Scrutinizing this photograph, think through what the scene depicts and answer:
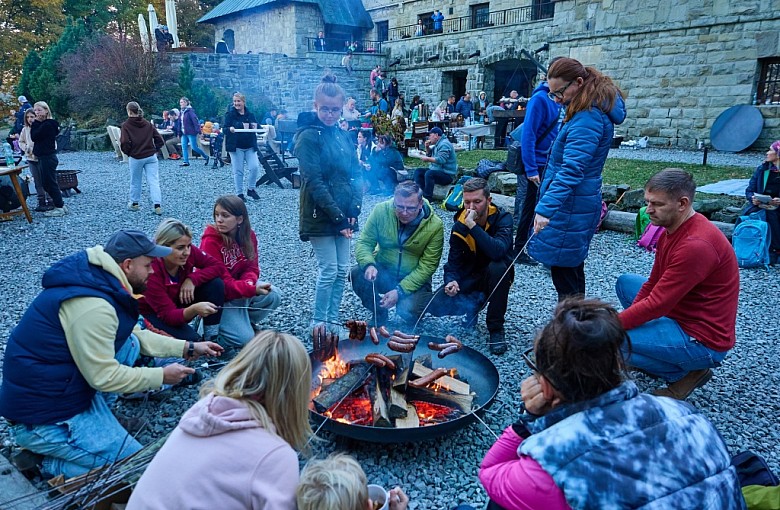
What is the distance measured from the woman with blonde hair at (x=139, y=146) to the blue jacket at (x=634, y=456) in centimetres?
864

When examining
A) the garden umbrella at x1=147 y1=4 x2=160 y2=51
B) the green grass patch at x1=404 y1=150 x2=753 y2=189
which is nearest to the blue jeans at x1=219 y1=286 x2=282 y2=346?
the green grass patch at x1=404 y1=150 x2=753 y2=189

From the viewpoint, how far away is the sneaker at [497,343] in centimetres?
418

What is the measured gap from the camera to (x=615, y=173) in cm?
1042

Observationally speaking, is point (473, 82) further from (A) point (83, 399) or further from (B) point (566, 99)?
(A) point (83, 399)

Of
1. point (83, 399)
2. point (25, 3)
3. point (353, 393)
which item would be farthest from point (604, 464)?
point (25, 3)

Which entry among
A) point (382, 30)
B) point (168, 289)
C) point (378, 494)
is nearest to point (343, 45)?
point (382, 30)

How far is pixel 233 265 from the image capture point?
4164 millimetres

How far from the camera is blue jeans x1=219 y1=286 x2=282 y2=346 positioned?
4.04 meters

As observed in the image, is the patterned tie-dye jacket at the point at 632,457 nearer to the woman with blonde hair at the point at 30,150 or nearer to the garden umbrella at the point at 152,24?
the woman with blonde hair at the point at 30,150

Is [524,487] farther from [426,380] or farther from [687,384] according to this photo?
[687,384]

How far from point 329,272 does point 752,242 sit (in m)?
5.29

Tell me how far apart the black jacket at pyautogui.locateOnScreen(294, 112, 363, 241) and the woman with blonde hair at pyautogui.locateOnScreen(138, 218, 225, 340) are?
2.63 feet

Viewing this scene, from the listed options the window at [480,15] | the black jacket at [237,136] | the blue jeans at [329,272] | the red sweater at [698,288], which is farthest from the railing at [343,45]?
the red sweater at [698,288]

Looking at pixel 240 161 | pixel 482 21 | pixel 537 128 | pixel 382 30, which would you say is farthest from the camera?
pixel 382 30
